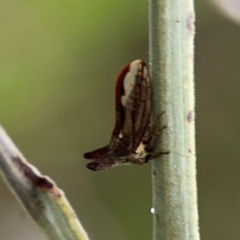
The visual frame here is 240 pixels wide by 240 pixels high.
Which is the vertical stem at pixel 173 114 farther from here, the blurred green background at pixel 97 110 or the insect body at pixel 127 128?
the blurred green background at pixel 97 110

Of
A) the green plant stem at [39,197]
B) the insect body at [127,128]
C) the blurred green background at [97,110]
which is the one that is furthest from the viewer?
the blurred green background at [97,110]

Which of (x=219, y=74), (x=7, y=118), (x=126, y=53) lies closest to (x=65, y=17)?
(x=126, y=53)

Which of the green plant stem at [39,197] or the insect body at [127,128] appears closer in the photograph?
the green plant stem at [39,197]

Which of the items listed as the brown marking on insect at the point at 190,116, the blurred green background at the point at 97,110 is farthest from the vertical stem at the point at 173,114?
the blurred green background at the point at 97,110

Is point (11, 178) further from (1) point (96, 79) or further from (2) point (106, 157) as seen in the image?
(1) point (96, 79)

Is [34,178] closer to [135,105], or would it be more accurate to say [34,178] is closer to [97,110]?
[135,105]

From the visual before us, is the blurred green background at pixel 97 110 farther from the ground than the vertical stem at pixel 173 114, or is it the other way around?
the blurred green background at pixel 97 110

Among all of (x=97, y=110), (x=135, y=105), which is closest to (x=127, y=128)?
(x=135, y=105)
